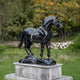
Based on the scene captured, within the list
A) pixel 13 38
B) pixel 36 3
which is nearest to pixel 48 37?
pixel 36 3

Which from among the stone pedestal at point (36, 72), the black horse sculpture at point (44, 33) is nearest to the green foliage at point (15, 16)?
the black horse sculpture at point (44, 33)

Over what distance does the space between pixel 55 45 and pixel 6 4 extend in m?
7.95

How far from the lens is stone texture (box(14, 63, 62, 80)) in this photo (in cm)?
606

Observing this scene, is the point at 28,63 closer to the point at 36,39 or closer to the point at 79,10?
the point at 36,39

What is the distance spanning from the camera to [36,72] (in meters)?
6.34

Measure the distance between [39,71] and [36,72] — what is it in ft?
0.48

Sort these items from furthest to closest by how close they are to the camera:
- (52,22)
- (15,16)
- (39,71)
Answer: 1. (15,16)
2. (52,22)
3. (39,71)

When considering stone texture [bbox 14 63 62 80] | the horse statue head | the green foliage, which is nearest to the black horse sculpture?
the horse statue head

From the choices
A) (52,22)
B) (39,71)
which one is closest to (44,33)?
(52,22)

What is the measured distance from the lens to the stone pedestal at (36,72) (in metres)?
6.08

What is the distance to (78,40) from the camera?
1584 centimetres

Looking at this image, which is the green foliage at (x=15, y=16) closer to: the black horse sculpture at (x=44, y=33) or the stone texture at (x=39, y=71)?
the black horse sculpture at (x=44, y=33)

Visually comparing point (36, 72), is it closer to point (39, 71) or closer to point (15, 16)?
point (39, 71)

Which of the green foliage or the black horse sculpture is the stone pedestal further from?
the green foliage
